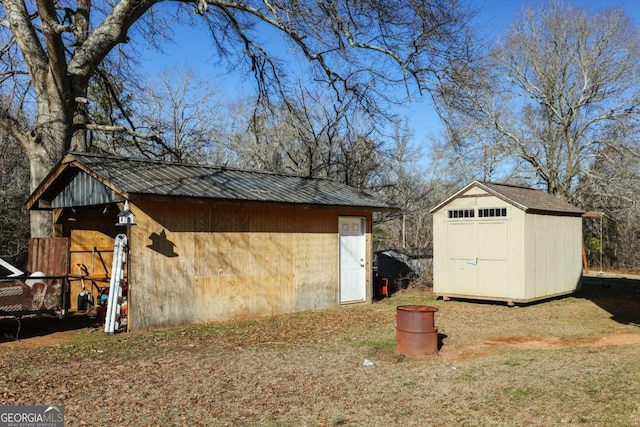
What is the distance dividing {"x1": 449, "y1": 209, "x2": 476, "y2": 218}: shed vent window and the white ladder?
827cm

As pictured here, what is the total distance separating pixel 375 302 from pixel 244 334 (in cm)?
533

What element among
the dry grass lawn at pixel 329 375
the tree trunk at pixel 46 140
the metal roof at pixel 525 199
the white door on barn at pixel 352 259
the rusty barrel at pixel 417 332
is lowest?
the dry grass lawn at pixel 329 375

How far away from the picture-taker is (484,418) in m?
5.04

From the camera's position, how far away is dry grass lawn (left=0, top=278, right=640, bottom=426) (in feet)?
16.9

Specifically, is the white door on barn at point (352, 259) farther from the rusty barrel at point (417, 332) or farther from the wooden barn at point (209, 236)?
the rusty barrel at point (417, 332)

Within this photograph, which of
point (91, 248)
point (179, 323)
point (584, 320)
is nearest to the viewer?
point (179, 323)

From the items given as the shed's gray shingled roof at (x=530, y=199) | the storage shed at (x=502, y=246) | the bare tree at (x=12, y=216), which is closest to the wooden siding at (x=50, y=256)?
the bare tree at (x=12, y=216)

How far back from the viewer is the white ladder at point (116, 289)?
9375 mm

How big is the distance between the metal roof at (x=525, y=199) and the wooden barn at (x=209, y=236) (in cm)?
255

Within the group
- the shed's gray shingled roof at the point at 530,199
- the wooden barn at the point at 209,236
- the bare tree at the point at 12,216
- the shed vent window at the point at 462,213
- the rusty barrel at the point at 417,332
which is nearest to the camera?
the rusty barrel at the point at 417,332

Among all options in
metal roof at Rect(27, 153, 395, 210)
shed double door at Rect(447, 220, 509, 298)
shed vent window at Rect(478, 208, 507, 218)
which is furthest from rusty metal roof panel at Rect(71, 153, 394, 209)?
shed vent window at Rect(478, 208, 507, 218)

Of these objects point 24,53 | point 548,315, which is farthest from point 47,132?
point 548,315

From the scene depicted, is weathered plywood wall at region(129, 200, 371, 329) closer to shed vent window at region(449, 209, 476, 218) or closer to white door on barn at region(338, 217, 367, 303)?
white door on barn at region(338, 217, 367, 303)

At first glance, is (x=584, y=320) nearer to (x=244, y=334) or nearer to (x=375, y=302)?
(x=375, y=302)
